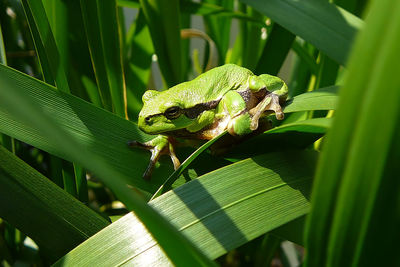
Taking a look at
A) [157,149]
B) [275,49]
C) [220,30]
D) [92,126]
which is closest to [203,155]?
[157,149]

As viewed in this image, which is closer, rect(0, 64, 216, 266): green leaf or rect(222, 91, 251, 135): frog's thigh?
rect(0, 64, 216, 266): green leaf

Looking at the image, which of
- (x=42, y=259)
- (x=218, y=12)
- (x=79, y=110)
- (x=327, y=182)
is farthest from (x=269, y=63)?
(x=42, y=259)

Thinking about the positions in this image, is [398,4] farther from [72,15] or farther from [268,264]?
[268,264]

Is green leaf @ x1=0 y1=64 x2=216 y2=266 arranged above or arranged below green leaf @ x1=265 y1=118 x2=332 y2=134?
above

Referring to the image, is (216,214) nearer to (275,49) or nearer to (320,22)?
(320,22)

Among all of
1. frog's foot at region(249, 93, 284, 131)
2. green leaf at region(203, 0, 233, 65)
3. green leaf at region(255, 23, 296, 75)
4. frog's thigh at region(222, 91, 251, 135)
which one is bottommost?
frog's foot at region(249, 93, 284, 131)

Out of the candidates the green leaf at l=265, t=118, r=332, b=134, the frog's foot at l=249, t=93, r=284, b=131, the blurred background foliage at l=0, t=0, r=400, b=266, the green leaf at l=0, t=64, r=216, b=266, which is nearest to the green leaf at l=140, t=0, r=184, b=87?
the blurred background foliage at l=0, t=0, r=400, b=266

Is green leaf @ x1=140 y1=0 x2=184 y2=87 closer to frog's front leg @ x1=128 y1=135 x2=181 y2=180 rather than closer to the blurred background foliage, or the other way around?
the blurred background foliage

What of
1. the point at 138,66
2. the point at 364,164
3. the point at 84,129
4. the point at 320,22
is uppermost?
the point at 138,66
